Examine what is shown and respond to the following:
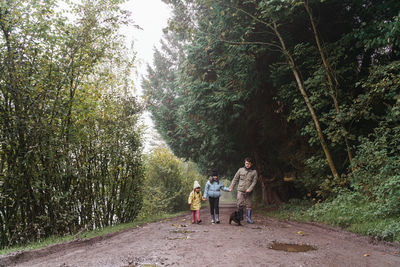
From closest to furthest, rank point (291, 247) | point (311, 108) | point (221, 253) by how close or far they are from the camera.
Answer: point (221, 253) → point (291, 247) → point (311, 108)

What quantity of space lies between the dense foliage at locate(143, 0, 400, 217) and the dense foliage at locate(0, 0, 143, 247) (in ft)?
11.8

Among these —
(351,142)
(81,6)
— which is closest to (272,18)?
(351,142)

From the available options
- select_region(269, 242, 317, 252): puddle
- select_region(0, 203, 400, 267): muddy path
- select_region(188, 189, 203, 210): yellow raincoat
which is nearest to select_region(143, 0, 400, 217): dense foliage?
select_region(0, 203, 400, 267): muddy path

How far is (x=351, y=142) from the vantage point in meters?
9.22

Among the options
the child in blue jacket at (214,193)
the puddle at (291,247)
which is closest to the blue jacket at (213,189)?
the child in blue jacket at (214,193)

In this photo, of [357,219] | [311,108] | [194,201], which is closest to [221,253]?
[357,219]

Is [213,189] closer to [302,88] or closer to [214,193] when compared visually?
[214,193]

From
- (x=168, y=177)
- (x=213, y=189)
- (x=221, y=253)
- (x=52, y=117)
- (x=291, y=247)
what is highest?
(x=52, y=117)

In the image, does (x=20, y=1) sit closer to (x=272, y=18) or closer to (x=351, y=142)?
(x=272, y=18)

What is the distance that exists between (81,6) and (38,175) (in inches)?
187

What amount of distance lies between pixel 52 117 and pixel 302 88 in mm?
8316

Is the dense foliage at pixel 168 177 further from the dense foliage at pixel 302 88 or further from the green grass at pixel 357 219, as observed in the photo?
the green grass at pixel 357 219

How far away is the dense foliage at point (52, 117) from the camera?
6.05m

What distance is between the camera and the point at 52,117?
6.66 m
